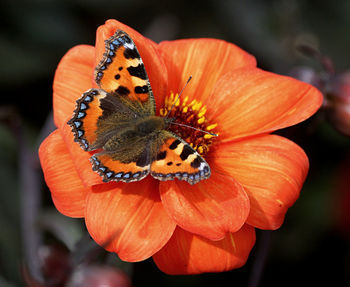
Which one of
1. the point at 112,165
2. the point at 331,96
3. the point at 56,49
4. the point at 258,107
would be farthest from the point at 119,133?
the point at 56,49

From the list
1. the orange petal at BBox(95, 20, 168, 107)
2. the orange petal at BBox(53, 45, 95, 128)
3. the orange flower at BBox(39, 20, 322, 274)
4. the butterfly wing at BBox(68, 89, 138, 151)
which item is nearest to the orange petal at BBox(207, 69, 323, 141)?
the orange flower at BBox(39, 20, 322, 274)

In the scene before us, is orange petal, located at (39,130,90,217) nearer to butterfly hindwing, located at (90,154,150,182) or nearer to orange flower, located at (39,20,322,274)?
orange flower, located at (39,20,322,274)

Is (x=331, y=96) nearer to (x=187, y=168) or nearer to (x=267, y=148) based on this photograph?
(x=267, y=148)

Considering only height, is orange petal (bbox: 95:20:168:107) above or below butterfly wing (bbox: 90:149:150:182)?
above

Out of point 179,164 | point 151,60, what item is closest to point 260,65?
point 151,60

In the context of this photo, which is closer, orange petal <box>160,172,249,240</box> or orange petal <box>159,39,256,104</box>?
orange petal <box>160,172,249,240</box>
